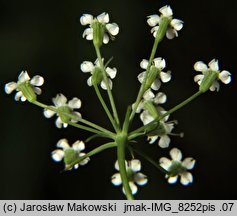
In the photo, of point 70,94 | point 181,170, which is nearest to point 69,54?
point 70,94

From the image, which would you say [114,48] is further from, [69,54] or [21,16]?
[21,16]

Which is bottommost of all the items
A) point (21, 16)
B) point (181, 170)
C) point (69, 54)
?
point (181, 170)

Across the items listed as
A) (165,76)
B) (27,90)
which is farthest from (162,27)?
(27,90)

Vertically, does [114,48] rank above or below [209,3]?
below

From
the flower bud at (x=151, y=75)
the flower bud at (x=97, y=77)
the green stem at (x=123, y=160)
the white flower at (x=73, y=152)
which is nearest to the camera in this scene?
the green stem at (x=123, y=160)

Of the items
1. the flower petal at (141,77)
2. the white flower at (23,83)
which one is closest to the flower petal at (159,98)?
the flower petal at (141,77)

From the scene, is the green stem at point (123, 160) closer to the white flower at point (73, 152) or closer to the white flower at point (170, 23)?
the white flower at point (73, 152)
